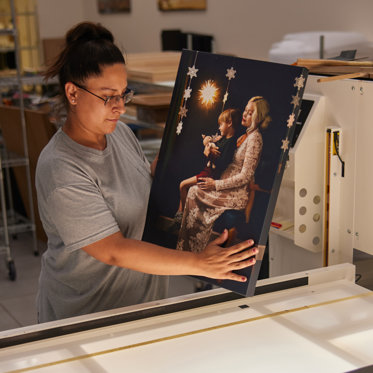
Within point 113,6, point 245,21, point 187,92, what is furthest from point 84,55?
point 113,6

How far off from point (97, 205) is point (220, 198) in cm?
32

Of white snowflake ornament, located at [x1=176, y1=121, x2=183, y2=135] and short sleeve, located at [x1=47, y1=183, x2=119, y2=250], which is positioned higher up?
white snowflake ornament, located at [x1=176, y1=121, x2=183, y2=135]

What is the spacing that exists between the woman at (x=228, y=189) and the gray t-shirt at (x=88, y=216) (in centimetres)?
19

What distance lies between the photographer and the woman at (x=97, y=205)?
1.64 meters

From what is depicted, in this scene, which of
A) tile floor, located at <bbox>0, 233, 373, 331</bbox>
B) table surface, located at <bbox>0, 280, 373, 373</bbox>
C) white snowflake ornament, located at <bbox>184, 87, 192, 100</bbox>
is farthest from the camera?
tile floor, located at <bbox>0, 233, 373, 331</bbox>

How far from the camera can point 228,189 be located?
168 cm

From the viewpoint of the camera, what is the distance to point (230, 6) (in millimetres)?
5879

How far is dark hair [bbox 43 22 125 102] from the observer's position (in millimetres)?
1718

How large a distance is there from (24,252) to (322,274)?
148 inches

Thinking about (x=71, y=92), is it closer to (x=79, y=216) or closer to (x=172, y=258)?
(x=79, y=216)

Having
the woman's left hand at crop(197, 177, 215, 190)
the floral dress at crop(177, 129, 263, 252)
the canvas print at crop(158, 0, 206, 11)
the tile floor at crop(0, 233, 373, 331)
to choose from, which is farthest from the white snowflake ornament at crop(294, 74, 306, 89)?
the canvas print at crop(158, 0, 206, 11)

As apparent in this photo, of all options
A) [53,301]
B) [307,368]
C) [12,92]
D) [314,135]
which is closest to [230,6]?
[12,92]

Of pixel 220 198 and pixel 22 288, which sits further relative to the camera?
pixel 22 288

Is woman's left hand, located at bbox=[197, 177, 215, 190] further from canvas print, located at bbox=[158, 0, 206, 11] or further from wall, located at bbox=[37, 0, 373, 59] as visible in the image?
canvas print, located at bbox=[158, 0, 206, 11]
